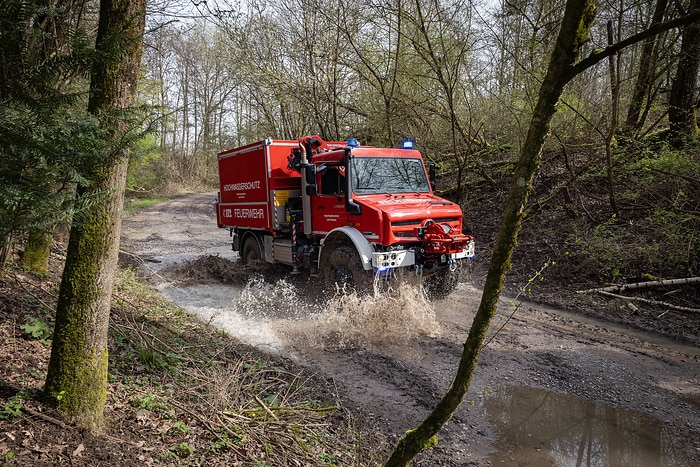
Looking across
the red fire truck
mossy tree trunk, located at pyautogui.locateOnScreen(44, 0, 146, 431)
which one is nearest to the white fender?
the red fire truck

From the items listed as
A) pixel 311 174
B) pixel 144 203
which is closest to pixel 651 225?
pixel 311 174

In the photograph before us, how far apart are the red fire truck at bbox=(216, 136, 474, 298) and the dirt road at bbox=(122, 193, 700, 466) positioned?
607mm

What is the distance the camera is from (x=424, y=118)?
1280 centimetres

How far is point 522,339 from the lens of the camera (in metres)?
6.34

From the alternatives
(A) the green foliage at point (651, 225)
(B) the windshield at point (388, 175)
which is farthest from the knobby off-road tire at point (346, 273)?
(A) the green foliage at point (651, 225)

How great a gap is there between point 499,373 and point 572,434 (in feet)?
3.81

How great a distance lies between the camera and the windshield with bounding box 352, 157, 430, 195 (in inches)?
309

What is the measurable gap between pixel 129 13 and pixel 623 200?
1035 centimetres

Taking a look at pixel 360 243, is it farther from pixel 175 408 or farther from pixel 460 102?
pixel 460 102

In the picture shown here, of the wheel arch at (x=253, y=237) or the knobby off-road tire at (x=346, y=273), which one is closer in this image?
the knobby off-road tire at (x=346, y=273)

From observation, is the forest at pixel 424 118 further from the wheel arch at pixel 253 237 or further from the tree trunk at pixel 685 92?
the wheel arch at pixel 253 237

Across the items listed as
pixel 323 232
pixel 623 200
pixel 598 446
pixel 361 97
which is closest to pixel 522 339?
pixel 598 446

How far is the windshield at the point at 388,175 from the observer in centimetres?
785

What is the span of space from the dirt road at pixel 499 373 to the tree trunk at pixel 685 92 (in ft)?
17.7
